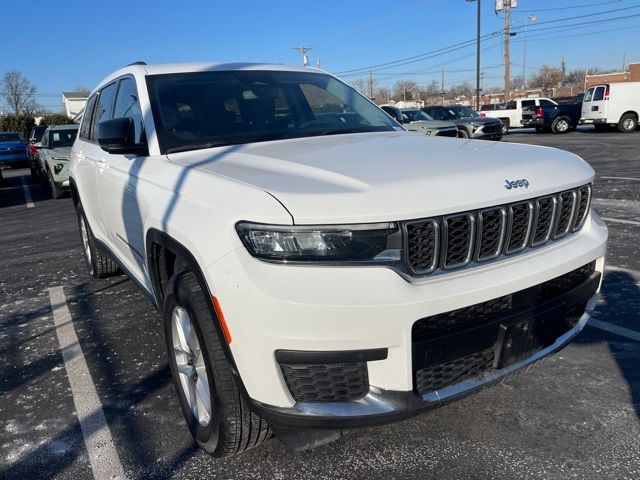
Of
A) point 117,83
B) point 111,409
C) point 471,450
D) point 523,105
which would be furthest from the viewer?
point 523,105

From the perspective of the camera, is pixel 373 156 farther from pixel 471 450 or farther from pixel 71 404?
pixel 71 404

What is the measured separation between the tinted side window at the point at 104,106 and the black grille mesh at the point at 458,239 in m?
3.19

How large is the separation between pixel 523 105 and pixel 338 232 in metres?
28.3

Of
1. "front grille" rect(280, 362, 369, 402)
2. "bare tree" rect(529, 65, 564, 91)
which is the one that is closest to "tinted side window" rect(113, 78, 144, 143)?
"front grille" rect(280, 362, 369, 402)

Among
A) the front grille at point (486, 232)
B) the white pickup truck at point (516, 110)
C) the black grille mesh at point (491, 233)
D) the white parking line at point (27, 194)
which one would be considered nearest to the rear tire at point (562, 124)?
the white pickup truck at point (516, 110)

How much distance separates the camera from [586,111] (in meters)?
23.0

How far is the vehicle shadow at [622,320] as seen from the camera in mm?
3066

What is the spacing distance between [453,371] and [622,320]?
2.27 metres

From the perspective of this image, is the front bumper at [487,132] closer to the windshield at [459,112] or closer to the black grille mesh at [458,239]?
the windshield at [459,112]

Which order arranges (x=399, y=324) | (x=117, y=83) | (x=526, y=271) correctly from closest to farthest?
1. (x=399, y=324)
2. (x=526, y=271)
3. (x=117, y=83)

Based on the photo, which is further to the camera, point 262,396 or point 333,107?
point 333,107

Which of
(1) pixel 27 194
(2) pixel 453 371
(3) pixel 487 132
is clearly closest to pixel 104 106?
Answer: (2) pixel 453 371

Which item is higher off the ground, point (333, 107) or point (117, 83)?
point (117, 83)

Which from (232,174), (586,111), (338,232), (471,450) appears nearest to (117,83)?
(232,174)
